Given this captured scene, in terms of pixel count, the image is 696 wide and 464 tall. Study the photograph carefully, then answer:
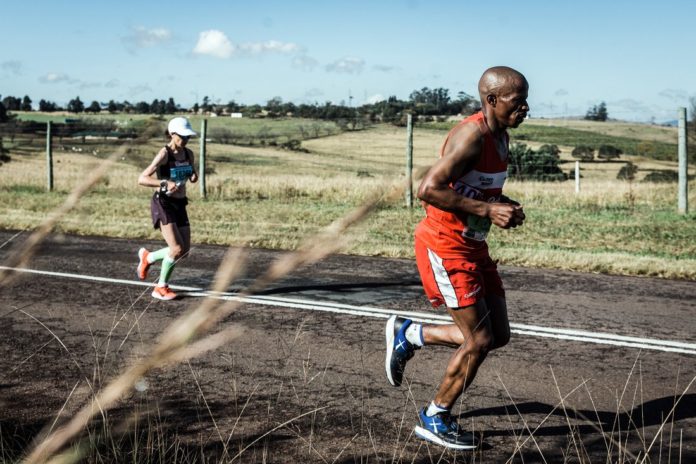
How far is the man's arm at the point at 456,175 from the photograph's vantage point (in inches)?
150

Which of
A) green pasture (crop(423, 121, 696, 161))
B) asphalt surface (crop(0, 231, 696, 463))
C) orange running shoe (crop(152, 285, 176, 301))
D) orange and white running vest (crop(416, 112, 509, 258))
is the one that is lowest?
asphalt surface (crop(0, 231, 696, 463))

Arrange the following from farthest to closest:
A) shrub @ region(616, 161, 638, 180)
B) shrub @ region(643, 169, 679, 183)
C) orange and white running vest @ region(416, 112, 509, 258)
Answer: shrub @ region(616, 161, 638, 180) < shrub @ region(643, 169, 679, 183) < orange and white running vest @ region(416, 112, 509, 258)

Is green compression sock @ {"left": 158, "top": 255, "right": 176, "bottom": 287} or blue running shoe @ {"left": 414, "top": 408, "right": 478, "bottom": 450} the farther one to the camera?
green compression sock @ {"left": 158, "top": 255, "right": 176, "bottom": 287}

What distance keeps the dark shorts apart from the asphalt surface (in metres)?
0.77

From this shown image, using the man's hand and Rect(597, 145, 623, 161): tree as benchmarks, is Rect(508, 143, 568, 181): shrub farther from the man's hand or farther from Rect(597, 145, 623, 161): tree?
the man's hand

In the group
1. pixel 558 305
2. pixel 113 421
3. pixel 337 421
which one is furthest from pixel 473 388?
pixel 558 305

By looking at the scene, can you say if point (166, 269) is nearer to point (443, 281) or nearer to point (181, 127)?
point (181, 127)

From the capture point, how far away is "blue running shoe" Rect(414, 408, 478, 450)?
4062mm

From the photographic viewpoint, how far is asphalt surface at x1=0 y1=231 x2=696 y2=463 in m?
4.02

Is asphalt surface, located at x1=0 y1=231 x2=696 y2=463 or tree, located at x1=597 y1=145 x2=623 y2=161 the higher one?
tree, located at x1=597 y1=145 x2=623 y2=161

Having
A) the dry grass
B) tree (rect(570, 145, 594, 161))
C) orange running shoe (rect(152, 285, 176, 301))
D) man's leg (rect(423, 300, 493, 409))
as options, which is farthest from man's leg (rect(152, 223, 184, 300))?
tree (rect(570, 145, 594, 161))

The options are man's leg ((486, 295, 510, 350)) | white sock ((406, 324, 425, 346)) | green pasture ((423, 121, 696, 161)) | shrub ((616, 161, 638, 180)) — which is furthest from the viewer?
shrub ((616, 161, 638, 180))

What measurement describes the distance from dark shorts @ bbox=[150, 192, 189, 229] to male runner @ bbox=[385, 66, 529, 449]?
4.10 metres

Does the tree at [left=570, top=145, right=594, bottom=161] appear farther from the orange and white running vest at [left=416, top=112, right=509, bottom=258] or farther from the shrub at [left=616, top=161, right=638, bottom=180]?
the orange and white running vest at [left=416, top=112, right=509, bottom=258]
